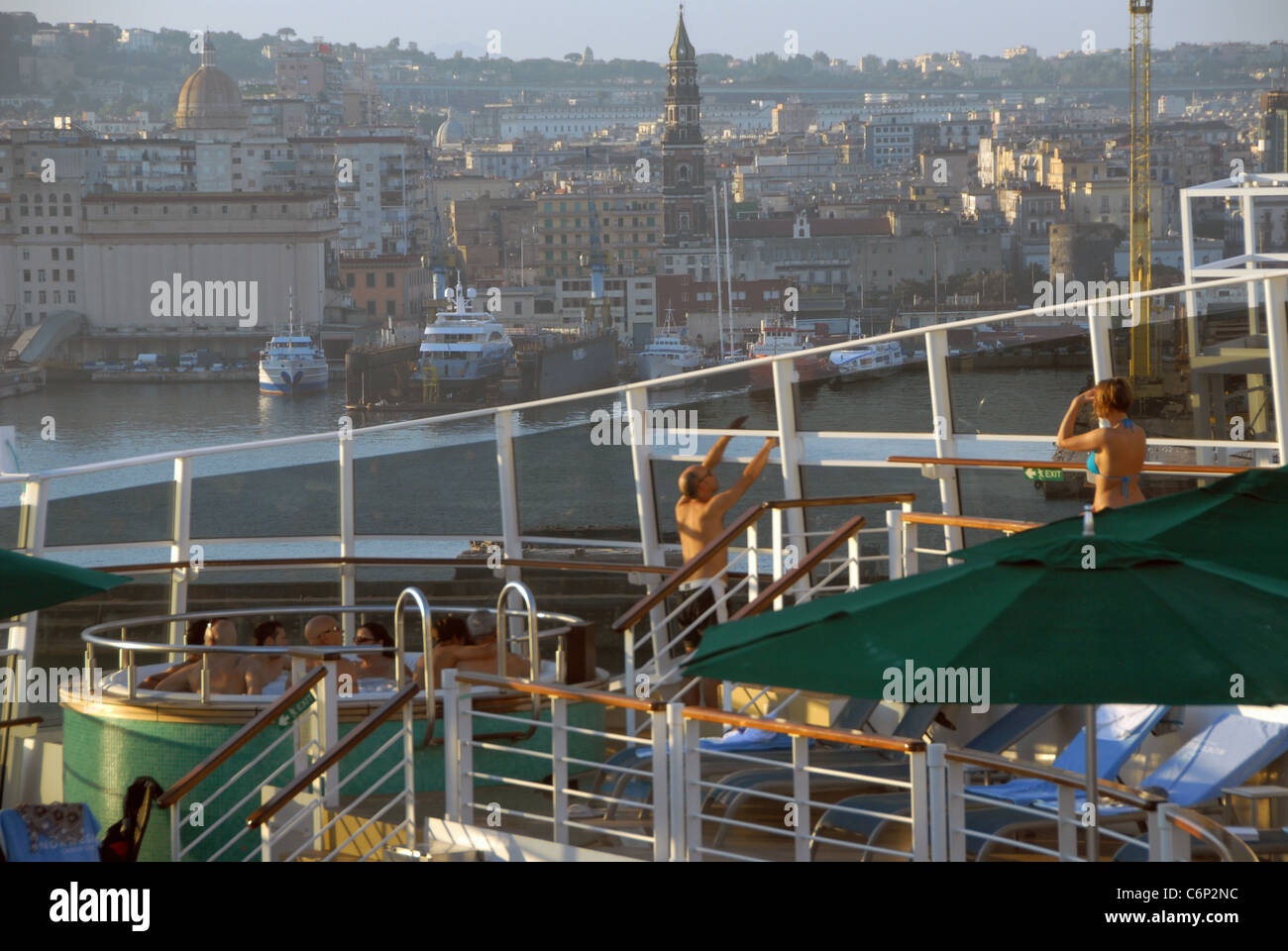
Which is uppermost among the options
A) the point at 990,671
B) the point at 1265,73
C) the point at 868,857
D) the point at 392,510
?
the point at 1265,73

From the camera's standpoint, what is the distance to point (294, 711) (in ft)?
14.4

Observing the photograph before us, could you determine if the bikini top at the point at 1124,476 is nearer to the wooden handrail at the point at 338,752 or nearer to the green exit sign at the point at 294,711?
the wooden handrail at the point at 338,752

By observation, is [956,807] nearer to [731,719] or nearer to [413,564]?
[731,719]

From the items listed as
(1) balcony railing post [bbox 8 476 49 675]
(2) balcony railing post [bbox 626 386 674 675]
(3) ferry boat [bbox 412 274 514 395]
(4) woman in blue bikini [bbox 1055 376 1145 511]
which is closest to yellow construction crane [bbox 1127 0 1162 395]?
(3) ferry boat [bbox 412 274 514 395]

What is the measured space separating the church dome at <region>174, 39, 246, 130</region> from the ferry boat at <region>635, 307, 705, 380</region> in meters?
37.7

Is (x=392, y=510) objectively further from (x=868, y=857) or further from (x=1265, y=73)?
(x=1265, y=73)

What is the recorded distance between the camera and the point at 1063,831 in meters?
2.81

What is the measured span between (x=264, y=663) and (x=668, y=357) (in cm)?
6163

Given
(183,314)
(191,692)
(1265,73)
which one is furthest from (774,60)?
(191,692)

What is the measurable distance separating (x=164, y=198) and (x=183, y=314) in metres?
9.12

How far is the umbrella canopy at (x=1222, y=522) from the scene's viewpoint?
2.98m

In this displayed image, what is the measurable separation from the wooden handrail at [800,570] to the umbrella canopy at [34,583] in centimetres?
158

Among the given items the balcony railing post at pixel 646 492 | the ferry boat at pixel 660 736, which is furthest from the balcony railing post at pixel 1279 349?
the balcony railing post at pixel 646 492

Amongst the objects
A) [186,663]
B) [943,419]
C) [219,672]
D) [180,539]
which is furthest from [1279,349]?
[180,539]
